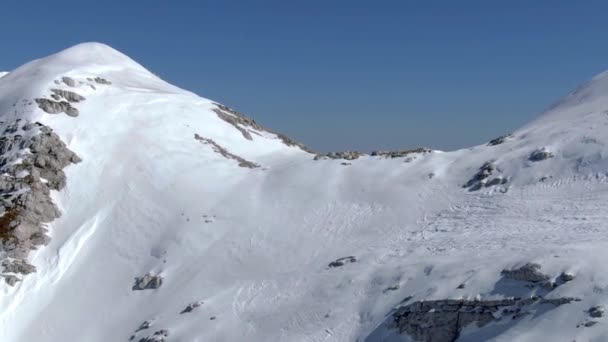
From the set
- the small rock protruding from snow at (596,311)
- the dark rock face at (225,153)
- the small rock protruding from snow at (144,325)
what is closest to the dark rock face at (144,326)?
the small rock protruding from snow at (144,325)

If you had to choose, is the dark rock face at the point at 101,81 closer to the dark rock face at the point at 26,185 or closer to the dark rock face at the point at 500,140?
the dark rock face at the point at 26,185

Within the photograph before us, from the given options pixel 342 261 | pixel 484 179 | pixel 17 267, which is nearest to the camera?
pixel 342 261

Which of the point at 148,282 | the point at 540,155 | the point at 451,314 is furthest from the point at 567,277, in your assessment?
the point at 148,282

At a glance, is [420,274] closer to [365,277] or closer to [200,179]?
[365,277]

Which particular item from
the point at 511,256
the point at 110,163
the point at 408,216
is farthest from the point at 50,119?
the point at 511,256

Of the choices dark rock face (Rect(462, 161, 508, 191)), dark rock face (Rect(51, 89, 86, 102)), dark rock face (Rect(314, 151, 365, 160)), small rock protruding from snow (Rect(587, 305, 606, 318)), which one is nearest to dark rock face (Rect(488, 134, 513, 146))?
dark rock face (Rect(462, 161, 508, 191))

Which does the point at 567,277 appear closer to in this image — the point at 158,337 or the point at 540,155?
the point at 540,155

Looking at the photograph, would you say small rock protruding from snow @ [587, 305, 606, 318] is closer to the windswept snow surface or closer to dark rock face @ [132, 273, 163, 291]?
the windswept snow surface

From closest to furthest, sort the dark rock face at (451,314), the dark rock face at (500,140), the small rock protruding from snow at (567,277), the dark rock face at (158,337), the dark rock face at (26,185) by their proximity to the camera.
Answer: the small rock protruding from snow at (567,277) < the dark rock face at (451,314) < the dark rock face at (158,337) < the dark rock face at (26,185) < the dark rock face at (500,140)
